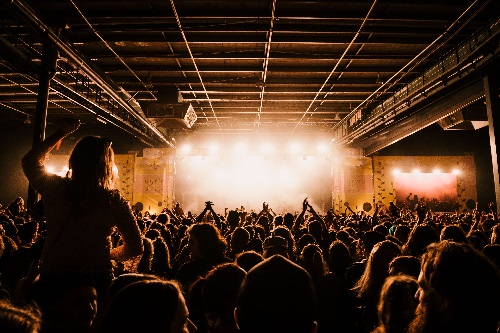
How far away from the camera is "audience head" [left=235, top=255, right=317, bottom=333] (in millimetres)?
1061

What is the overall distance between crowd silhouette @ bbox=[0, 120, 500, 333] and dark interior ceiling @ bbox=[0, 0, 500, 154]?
5.30 metres

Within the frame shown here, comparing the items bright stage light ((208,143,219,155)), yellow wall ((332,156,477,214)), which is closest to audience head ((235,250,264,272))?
bright stage light ((208,143,219,155))

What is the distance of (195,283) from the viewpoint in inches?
92.0

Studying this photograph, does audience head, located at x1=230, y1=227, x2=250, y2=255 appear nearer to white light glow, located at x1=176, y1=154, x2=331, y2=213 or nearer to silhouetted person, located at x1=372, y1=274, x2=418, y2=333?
silhouetted person, located at x1=372, y1=274, x2=418, y2=333

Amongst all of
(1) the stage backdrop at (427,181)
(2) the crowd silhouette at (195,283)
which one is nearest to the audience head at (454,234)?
(2) the crowd silhouette at (195,283)

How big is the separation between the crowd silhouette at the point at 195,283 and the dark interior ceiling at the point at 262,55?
17.4ft

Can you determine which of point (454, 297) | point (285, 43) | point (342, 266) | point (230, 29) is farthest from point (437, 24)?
point (454, 297)

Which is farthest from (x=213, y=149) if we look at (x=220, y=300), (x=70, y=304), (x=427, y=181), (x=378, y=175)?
(x=70, y=304)

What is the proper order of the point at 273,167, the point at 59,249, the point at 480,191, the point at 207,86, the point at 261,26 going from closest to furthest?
1. the point at 59,249
2. the point at 261,26
3. the point at 207,86
4. the point at 480,191
5. the point at 273,167

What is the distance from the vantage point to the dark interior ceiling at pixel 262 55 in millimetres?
7238

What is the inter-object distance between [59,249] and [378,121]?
41.5 ft

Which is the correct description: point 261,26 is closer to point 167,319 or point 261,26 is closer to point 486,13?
point 486,13

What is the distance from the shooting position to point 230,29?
7930 mm

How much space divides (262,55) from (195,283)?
8.23 metres
